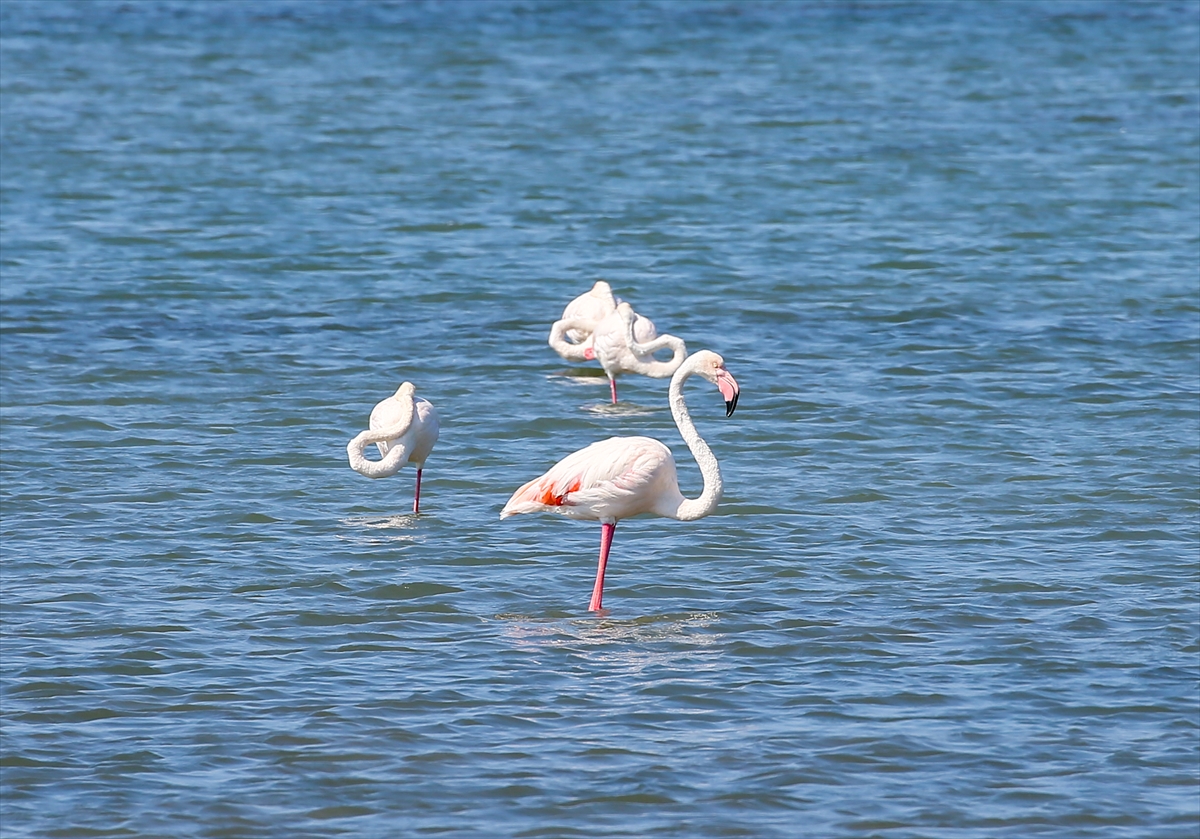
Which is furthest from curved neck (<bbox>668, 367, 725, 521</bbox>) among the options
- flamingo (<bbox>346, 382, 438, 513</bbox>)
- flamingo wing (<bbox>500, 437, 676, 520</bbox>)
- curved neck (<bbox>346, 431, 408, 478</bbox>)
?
curved neck (<bbox>346, 431, 408, 478</bbox>)

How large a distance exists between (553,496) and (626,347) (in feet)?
16.9

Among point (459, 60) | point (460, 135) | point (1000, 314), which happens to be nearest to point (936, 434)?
point (1000, 314)

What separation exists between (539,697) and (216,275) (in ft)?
41.4

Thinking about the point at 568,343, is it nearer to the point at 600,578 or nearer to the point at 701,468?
the point at 701,468

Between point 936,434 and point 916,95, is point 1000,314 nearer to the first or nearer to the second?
point 936,434

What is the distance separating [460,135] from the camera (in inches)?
1174

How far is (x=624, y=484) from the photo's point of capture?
424 inches

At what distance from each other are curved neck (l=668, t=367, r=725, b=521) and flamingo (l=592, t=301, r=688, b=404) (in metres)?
4.41

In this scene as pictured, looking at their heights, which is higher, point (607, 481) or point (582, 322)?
point (607, 481)

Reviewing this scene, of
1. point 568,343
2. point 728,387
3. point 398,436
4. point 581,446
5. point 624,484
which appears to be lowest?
point 581,446

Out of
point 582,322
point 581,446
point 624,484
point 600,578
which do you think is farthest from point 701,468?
point 582,322

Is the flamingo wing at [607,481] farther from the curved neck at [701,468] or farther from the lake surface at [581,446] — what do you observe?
the lake surface at [581,446]

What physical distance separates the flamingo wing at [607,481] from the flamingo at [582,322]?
587 cm

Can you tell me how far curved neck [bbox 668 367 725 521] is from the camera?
35.5 ft
